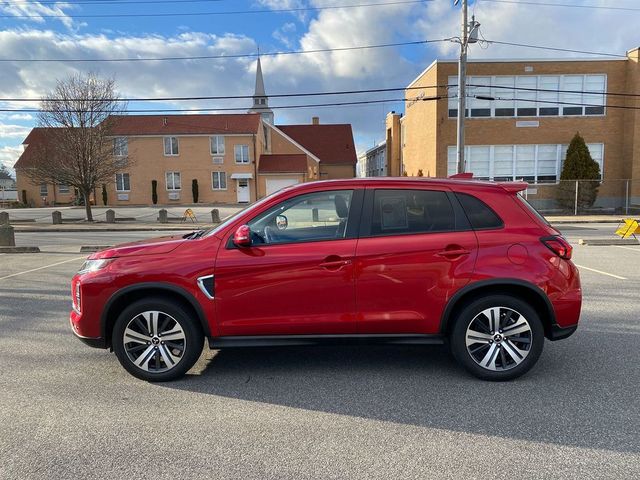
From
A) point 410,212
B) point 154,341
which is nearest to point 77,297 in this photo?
point 154,341

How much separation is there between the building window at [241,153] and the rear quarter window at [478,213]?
37.8 m

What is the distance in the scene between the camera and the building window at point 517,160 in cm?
2808

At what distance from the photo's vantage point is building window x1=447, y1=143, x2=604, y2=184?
28078 millimetres

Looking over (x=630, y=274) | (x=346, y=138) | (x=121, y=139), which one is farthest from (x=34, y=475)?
(x=346, y=138)

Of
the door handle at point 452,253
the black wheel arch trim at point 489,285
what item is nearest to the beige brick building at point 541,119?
the black wheel arch trim at point 489,285

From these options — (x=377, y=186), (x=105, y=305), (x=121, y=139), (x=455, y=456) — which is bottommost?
(x=455, y=456)

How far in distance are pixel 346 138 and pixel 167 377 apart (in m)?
56.4

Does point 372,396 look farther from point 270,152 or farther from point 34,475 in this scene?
point 270,152

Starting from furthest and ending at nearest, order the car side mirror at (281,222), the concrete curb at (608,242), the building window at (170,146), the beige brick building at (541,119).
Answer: the building window at (170,146)
the beige brick building at (541,119)
the concrete curb at (608,242)
the car side mirror at (281,222)

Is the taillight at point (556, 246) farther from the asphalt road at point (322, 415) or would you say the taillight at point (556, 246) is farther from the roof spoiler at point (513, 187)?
the asphalt road at point (322, 415)

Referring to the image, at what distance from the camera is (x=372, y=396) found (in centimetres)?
392

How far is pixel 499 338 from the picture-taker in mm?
4156

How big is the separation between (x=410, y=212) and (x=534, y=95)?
2737cm

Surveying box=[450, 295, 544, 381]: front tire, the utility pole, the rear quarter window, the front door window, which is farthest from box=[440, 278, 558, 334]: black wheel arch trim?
the utility pole
